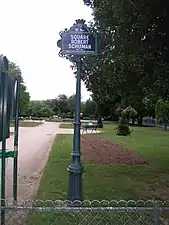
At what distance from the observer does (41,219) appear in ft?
21.5

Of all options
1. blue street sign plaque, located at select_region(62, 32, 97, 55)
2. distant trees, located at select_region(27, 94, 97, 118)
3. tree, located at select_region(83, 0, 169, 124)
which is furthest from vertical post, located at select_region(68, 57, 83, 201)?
distant trees, located at select_region(27, 94, 97, 118)

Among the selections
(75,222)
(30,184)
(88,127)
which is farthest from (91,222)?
(88,127)

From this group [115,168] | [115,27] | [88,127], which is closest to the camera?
[115,27]

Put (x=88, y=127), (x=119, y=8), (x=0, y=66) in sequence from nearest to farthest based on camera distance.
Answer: (x=0, y=66) → (x=119, y=8) → (x=88, y=127)

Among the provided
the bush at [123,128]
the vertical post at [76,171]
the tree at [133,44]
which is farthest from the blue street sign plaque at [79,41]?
the bush at [123,128]

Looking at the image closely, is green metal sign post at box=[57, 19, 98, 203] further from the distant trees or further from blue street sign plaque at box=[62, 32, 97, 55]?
the distant trees

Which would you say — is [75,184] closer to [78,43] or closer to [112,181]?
[78,43]

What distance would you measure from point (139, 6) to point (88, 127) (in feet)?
110

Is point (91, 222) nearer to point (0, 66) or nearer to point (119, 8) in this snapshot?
point (0, 66)

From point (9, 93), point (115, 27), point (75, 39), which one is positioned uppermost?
point (115, 27)

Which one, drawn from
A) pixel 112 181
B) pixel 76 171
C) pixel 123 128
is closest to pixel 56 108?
pixel 123 128

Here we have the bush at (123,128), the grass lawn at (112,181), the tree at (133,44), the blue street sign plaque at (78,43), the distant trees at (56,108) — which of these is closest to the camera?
the blue street sign plaque at (78,43)

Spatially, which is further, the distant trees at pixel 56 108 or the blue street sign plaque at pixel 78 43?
the distant trees at pixel 56 108

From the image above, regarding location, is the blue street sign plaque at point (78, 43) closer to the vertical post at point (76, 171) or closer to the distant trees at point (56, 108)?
the vertical post at point (76, 171)
